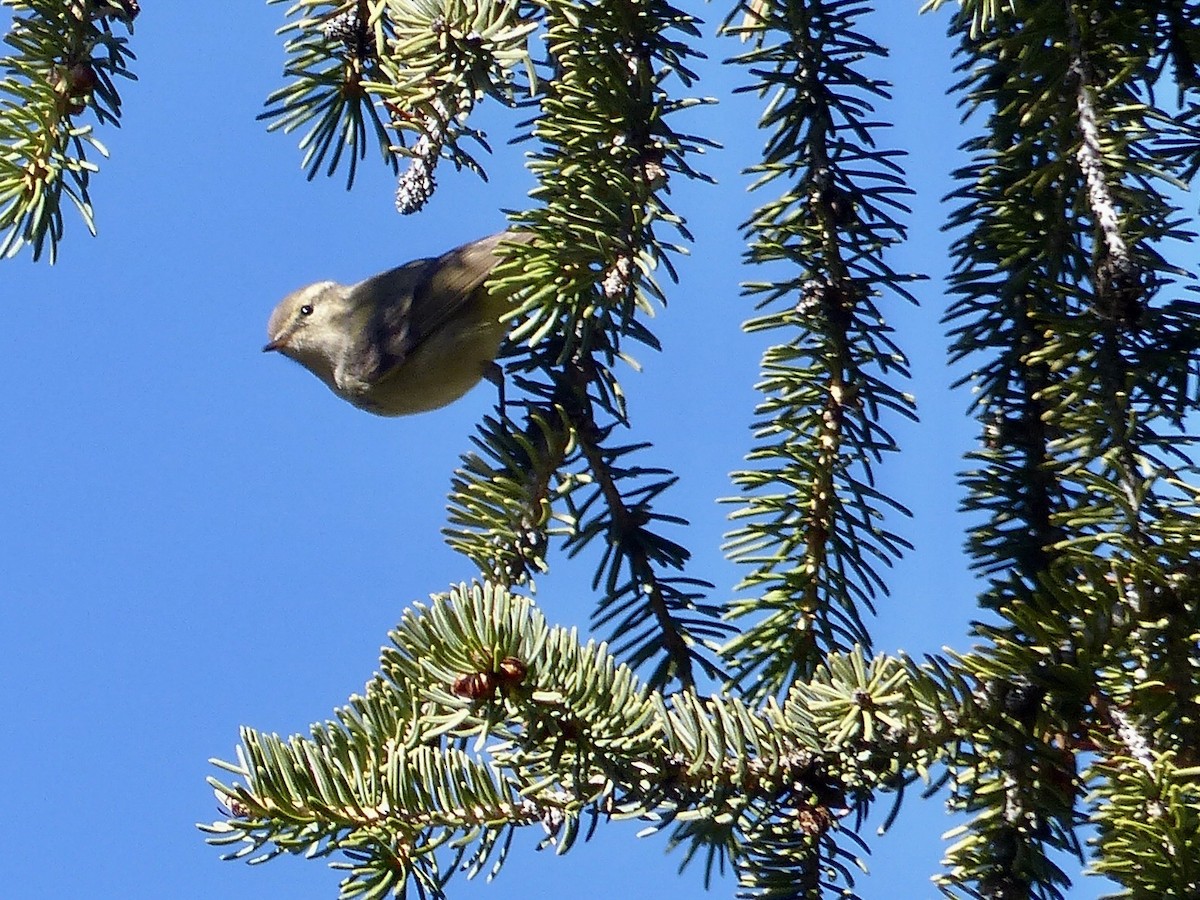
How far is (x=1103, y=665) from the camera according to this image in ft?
4.04

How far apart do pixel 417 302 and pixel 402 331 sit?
126 millimetres

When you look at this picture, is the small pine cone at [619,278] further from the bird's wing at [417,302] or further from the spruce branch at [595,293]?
the bird's wing at [417,302]

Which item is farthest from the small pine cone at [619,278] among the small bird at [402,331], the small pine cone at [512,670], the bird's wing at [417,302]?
the bird's wing at [417,302]

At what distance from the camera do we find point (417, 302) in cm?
440

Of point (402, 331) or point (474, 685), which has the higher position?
point (402, 331)

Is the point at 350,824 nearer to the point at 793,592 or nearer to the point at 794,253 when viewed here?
the point at 793,592

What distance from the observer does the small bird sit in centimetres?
415

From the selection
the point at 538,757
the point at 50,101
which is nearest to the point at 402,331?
the point at 50,101

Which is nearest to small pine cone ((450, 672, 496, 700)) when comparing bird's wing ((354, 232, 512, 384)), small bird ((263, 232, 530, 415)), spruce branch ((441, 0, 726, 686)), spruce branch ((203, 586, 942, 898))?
spruce branch ((203, 586, 942, 898))

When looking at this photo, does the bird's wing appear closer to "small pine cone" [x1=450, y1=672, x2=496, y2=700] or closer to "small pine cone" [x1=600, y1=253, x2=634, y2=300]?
"small pine cone" [x1=600, y1=253, x2=634, y2=300]

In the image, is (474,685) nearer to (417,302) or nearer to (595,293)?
(595,293)

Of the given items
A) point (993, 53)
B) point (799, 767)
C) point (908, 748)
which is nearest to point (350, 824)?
point (799, 767)

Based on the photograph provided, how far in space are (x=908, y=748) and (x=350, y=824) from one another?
65 centimetres

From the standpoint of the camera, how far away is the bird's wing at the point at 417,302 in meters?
4.18
